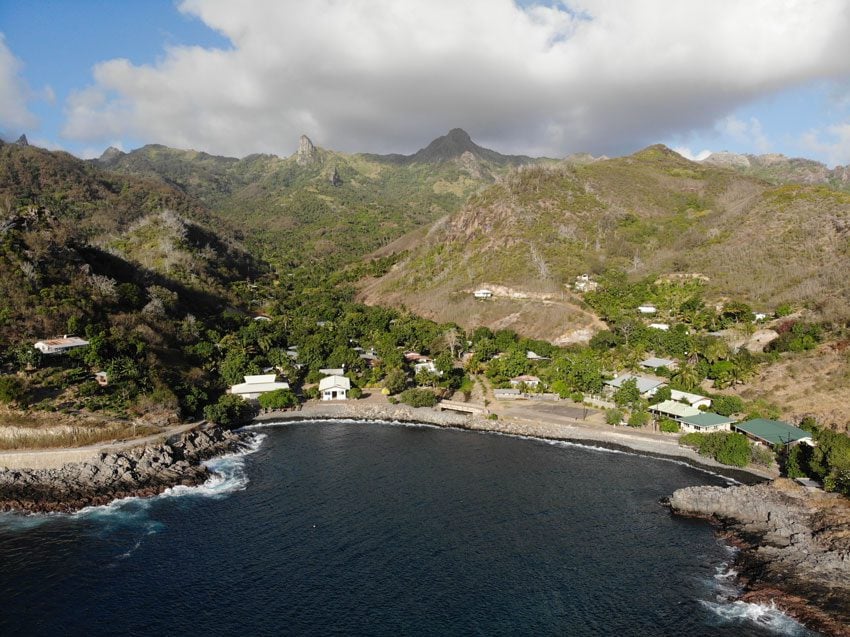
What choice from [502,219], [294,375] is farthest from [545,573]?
[502,219]

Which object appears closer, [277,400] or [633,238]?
[277,400]

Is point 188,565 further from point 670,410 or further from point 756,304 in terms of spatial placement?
point 756,304

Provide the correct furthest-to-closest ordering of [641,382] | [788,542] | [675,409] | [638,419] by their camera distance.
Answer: [641,382]
[675,409]
[638,419]
[788,542]

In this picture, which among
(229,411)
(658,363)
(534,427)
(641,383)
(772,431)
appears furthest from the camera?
(658,363)

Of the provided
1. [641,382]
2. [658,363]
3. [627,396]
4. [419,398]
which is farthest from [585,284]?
[419,398]

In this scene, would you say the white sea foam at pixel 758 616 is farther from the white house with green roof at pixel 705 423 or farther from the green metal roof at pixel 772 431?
the white house with green roof at pixel 705 423

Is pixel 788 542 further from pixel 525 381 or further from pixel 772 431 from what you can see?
pixel 525 381

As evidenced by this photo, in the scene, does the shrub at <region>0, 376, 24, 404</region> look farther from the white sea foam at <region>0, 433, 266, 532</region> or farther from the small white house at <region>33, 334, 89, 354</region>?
the white sea foam at <region>0, 433, 266, 532</region>
